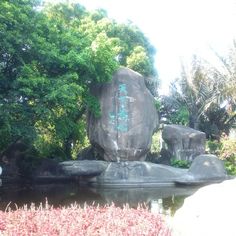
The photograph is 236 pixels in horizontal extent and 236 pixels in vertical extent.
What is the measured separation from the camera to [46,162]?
17828 mm

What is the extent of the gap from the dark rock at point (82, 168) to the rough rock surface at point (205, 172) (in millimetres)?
3449

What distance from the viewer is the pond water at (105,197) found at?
424 inches

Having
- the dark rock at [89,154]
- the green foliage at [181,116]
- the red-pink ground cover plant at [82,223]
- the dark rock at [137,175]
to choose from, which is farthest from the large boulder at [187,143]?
the red-pink ground cover plant at [82,223]

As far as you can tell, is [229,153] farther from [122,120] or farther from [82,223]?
[82,223]

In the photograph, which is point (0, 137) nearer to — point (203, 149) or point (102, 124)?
point (102, 124)

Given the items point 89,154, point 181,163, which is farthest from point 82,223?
point 89,154

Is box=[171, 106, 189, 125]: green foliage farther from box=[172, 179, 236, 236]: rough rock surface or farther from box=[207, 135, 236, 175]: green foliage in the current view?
box=[172, 179, 236, 236]: rough rock surface

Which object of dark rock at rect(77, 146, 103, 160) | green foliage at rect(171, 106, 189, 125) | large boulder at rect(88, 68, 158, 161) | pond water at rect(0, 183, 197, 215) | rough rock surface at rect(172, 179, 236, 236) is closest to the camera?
rough rock surface at rect(172, 179, 236, 236)

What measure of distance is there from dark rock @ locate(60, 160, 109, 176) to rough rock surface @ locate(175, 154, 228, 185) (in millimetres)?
3449

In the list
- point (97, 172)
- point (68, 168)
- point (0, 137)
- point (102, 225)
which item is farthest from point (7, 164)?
point (102, 225)

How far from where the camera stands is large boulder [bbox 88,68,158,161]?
18.2m

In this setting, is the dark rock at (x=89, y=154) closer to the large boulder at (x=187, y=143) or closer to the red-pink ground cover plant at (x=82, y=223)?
the large boulder at (x=187, y=143)

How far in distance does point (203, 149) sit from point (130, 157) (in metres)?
4.66

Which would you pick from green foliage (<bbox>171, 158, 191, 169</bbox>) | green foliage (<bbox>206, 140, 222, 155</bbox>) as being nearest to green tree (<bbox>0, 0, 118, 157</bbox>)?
green foliage (<bbox>171, 158, 191, 169</bbox>)
